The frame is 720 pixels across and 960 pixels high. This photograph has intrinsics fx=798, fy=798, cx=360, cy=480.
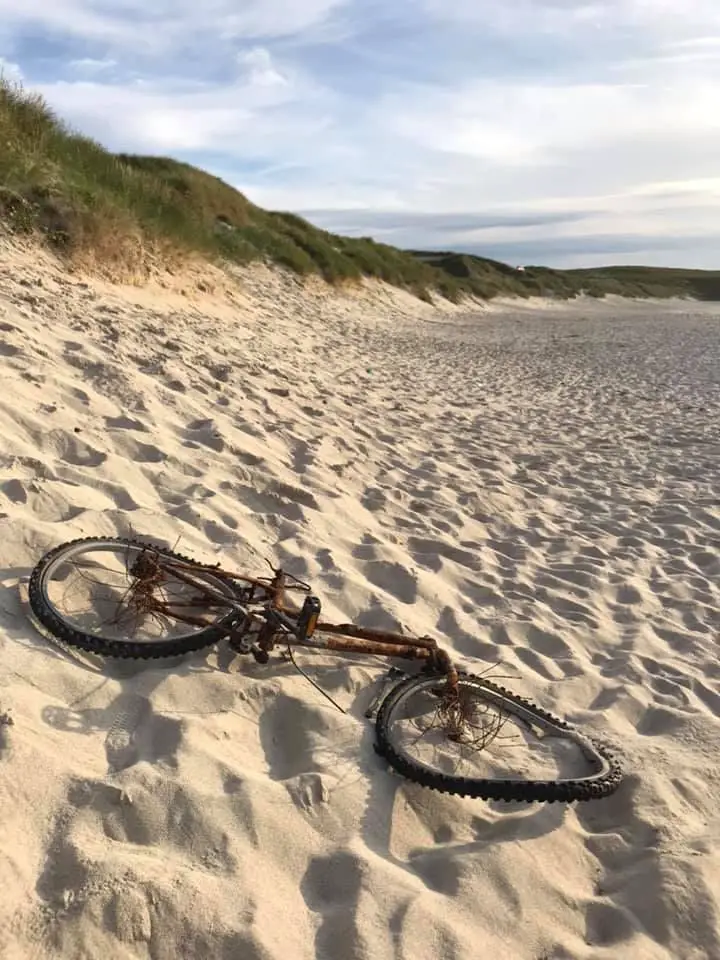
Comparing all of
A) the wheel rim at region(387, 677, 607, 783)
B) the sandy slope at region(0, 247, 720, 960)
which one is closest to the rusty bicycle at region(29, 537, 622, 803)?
the wheel rim at region(387, 677, 607, 783)

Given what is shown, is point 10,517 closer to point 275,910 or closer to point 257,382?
point 275,910

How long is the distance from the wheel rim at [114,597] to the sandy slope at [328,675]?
0.54ft

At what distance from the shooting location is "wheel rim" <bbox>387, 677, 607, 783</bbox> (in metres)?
3.06

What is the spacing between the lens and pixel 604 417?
34.8ft

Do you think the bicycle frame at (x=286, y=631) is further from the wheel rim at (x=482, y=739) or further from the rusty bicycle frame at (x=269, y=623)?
the wheel rim at (x=482, y=739)

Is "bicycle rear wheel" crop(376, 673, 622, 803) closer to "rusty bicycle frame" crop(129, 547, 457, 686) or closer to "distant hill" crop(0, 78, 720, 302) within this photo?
"rusty bicycle frame" crop(129, 547, 457, 686)

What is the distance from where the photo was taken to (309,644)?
3.32m

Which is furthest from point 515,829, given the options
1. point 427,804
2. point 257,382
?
point 257,382

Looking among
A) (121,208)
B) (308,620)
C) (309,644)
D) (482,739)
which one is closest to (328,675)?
(309,644)

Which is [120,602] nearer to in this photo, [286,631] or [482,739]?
[286,631]

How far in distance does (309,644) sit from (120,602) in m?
0.81

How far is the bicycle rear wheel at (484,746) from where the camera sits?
2.83 meters

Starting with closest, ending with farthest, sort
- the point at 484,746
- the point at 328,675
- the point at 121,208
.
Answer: the point at 484,746 < the point at 328,675 < the point at 121,208

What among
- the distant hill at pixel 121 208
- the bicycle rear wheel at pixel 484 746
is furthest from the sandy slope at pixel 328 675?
the distant hill at pixel 121 208
